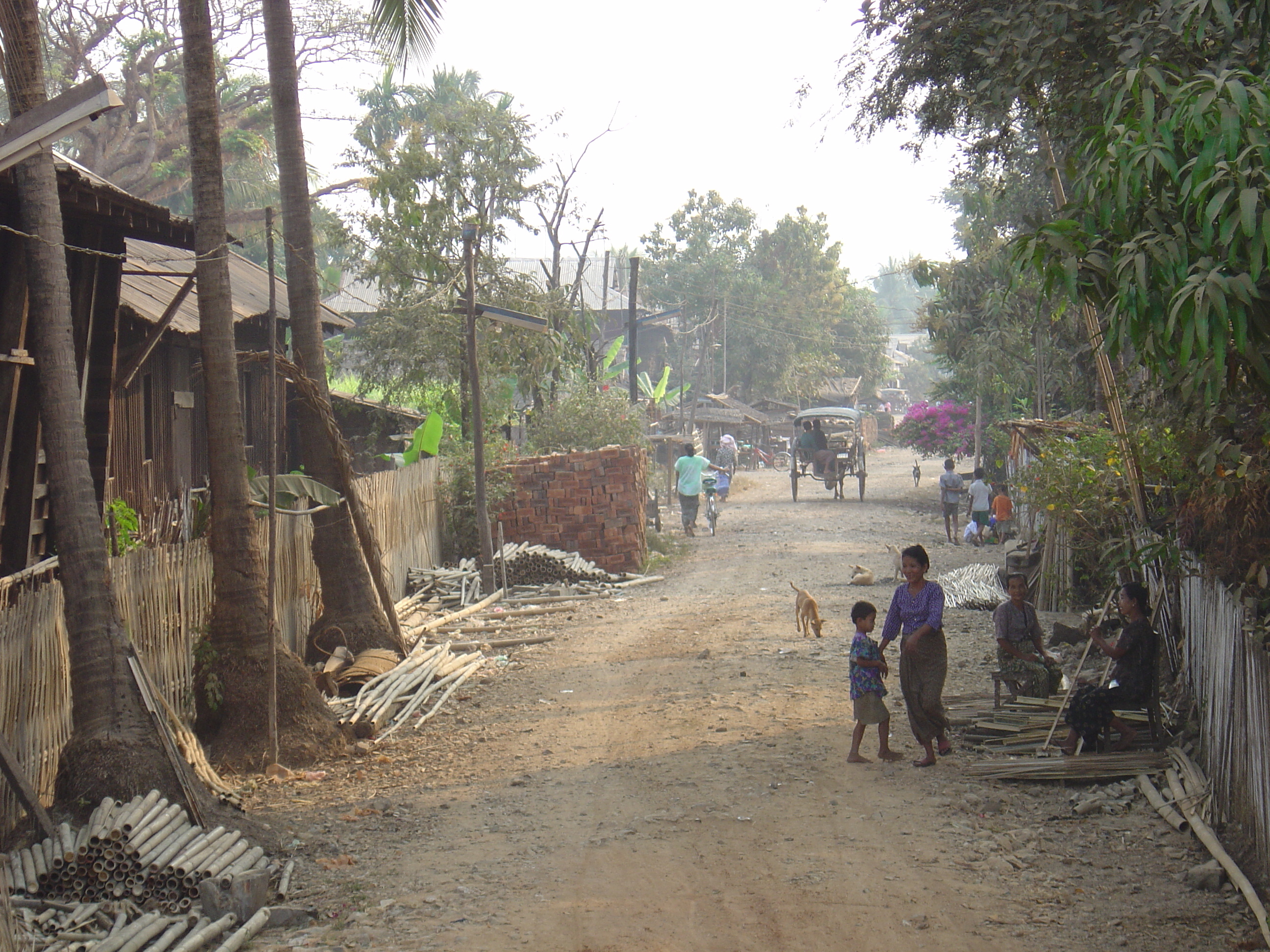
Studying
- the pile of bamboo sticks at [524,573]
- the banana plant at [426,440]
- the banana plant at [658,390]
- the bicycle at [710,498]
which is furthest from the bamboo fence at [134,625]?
the banana plant at [658,390]

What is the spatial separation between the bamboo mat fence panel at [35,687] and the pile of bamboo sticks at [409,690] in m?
2.46

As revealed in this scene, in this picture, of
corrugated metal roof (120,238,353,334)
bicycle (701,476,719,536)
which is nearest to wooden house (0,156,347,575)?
corrugated metal roof (120,238,353,334)

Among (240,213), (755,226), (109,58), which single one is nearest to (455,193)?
(240,213)

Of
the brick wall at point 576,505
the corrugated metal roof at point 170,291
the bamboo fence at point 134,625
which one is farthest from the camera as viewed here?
the brick wall at point 576,505

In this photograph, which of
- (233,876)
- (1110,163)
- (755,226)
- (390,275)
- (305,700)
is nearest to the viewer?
(1110,163)

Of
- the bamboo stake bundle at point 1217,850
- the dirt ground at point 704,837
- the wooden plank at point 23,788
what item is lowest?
the dirt ground at point 704,837

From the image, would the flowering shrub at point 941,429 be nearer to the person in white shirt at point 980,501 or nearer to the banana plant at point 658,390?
the banana plant at point 658,390

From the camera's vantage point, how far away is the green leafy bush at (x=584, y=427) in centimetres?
1845

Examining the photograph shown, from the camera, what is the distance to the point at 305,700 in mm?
7777

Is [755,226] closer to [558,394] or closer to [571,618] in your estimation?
[558,394]

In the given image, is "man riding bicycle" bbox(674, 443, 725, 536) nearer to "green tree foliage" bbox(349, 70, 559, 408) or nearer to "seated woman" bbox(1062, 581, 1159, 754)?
"green tree foliage" bbox(349, 70, 559, 408)

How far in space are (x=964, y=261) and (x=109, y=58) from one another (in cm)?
1904

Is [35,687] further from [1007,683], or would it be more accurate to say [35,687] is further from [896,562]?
[896,562]

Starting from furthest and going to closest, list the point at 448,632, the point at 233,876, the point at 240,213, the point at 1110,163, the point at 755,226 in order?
the point at 755,226 < the point at 240,213 < the point at 448,632 < the point at 233,876 < the point at 1110,163
